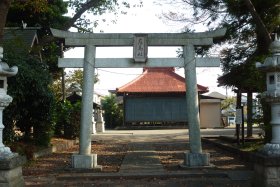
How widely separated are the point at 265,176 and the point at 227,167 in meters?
4.46

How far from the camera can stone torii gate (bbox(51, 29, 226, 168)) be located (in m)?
13.5

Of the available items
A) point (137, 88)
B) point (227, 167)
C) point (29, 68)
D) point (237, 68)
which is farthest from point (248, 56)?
point (137, 88)

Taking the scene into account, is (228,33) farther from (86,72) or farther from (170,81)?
(170,81)

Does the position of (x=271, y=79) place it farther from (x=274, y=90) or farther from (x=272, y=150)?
(x=272, y=150)

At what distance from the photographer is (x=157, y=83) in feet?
136

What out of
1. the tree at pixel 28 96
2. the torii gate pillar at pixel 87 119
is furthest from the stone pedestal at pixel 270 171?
the tree at pixel 28 96

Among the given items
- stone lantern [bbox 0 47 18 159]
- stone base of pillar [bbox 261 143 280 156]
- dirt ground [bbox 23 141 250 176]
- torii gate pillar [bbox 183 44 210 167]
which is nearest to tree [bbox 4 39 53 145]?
dirt ground [bbox 23 141 250 176]

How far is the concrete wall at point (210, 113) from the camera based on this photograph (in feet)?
139

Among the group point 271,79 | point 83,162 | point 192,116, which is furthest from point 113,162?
point 271,79

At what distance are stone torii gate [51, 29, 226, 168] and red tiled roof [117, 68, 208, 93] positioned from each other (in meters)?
25.7

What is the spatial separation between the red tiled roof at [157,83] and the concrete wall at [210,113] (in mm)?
2130

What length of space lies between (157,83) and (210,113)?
6189 mm

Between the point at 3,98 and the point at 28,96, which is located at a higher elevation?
the point at 28,96

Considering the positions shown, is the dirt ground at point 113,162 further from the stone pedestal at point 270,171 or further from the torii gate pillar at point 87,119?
the stone pedestal at point 270,171
